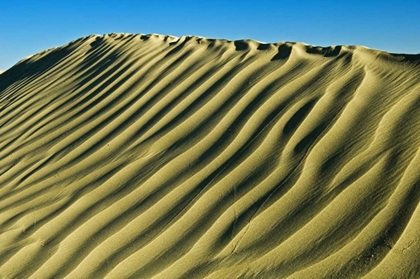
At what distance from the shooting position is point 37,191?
3178mm

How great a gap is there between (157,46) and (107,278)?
11.7 feet

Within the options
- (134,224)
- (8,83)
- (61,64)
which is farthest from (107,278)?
(8,83)

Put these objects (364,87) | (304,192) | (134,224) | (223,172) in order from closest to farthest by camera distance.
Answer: (304,192) → (134,224) → (223,172) → (364,87)

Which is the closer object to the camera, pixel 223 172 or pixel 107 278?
pixel 107 278

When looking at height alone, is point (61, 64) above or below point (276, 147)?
above

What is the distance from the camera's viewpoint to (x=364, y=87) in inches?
121

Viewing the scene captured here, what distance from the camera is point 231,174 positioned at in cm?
271

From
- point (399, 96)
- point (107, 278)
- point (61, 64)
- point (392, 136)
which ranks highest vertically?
point (61, 64)

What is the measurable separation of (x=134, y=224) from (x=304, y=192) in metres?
0.87

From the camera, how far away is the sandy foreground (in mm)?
2121

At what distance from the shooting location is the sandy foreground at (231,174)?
212 centimetres

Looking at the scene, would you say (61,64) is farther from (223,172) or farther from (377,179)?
(377,179)

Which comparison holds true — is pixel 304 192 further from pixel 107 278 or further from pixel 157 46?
pixel 157 46

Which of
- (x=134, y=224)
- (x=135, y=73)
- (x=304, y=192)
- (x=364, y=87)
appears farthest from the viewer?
(x=135, y=73)
